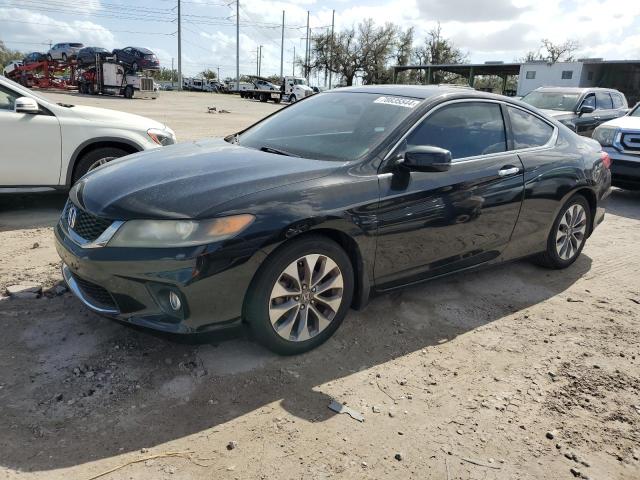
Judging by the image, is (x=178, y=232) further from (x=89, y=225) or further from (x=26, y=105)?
(x=26, y=105)

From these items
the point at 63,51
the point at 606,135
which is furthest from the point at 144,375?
the point at 63,51

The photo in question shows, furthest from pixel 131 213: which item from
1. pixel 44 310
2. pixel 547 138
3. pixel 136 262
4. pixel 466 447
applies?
pixel 547 138

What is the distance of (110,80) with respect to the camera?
107ft

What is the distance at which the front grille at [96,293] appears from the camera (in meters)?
2.93

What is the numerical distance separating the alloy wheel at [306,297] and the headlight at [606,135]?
729 cm

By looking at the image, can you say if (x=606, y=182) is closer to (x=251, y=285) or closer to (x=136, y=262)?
(x=251, y=285)

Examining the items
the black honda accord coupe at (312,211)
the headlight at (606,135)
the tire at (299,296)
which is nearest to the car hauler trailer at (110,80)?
the headlight at (606,135)

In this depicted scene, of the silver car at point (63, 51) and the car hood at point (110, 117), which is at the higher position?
the silver car at point (63, 51)

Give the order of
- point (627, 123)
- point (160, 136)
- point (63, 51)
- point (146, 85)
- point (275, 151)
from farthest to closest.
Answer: point (63, 51)
point (146, 85)
point (627, 123)
point (160, 136)
point (275, 151)

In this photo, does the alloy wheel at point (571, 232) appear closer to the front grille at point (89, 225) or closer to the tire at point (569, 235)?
the tire at point (569, 235)

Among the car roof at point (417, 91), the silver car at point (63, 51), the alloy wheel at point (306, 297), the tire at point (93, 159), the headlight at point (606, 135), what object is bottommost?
the alloy wheel at point (306, 297)

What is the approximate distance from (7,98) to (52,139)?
0.60m

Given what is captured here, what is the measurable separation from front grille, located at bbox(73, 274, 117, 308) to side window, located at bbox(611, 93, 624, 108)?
13.6 meters

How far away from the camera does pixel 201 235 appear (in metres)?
2.76
